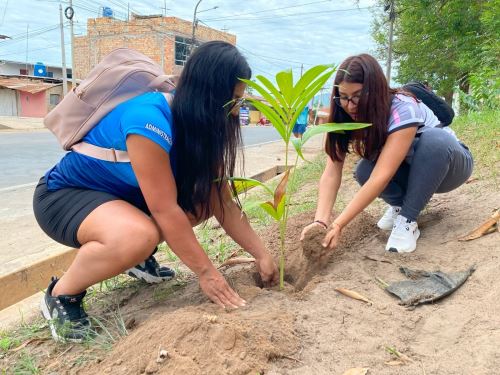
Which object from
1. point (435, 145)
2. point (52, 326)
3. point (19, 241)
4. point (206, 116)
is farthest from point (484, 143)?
point (19, 241)

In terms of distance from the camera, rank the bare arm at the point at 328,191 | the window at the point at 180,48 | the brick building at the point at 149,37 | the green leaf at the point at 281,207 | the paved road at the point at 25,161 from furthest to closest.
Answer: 1. the window at the point at 180,48
2. the brick building at the point at 149,37
3. the paved road at the point at 25,161
4. the bare arm at the point at 328,191
5. the green leaf at the point at 281,207

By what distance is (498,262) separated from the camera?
183 centimetres

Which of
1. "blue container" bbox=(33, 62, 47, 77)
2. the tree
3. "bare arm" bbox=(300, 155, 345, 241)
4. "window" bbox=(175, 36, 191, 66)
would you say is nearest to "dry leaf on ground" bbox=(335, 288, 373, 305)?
"bare arm" bbox=(300, 155, 345, 241)

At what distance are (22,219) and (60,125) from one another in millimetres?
2605

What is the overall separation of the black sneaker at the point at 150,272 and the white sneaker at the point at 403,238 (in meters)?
1.03

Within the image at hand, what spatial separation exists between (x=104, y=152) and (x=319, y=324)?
964 mm

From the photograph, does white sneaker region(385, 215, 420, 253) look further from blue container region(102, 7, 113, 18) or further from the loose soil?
blue container region(102, 7, 113, 18)

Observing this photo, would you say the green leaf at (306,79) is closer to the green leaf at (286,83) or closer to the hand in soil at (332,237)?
the green leaf at (286,83)

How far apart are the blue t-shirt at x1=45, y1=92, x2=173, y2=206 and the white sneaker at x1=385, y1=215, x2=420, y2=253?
1119 millimetres

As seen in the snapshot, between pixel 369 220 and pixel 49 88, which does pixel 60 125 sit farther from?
pixel 49 88

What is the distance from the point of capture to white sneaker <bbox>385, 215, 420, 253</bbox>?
215cm

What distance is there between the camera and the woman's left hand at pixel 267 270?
1.99 meters

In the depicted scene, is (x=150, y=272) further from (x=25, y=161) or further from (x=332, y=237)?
(x=25, y=161)

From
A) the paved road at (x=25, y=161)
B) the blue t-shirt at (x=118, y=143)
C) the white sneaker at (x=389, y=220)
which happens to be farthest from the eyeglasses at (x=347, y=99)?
the paved road at (x=25, y=161)
